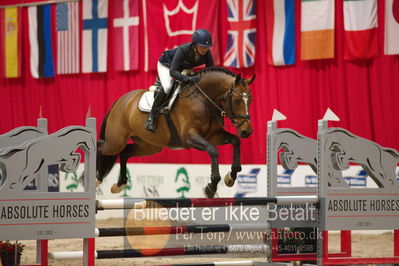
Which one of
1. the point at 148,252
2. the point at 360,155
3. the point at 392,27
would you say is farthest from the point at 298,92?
the point at 148,252

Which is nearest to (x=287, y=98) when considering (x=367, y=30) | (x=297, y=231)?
(x=367, y=30)

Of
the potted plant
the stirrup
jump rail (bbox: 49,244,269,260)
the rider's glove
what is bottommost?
the potted plant

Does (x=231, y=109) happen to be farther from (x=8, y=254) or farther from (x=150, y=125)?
(x=8, y=254)

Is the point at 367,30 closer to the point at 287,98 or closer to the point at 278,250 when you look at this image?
the point at 287,98

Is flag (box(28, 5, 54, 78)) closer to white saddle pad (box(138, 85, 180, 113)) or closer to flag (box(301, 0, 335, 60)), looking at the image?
flag (box(301, 0, 335, 60))

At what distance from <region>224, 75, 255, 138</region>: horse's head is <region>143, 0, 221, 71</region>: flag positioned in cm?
457

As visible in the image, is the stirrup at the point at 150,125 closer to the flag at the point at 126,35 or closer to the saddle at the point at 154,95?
the saddle at the point at 154,95

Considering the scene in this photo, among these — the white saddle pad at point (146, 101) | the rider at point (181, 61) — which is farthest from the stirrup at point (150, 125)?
the white saddle pad at point (146, 101)

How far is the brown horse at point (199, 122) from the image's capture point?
4848 millimetres

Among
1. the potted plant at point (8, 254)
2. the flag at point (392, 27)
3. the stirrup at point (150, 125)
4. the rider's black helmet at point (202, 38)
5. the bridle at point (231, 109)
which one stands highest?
the flag at point (392, 27)

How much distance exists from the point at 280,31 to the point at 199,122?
4.26 meters

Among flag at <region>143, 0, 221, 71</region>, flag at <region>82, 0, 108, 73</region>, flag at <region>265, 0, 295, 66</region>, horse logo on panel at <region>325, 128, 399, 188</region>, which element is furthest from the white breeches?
flag at <region>82, 0, 108, 73</region>

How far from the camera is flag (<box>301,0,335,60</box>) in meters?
8.52

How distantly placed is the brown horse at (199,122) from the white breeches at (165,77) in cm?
18
